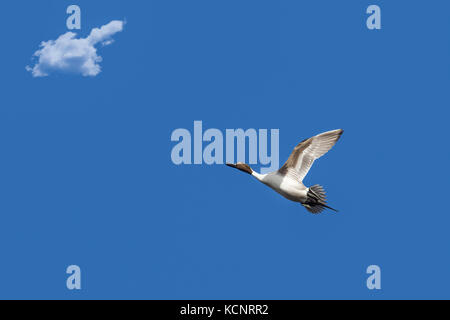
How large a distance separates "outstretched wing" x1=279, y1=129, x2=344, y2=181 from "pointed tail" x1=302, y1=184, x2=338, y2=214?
328mm

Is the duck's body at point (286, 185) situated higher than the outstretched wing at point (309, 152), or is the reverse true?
the outstretched wing at point (309, 152)

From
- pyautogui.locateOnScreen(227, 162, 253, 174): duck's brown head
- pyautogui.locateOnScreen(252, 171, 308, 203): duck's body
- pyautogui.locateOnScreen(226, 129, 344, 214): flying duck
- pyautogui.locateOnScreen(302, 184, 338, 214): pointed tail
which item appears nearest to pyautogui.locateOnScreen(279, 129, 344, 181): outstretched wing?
pyautogui.locateOnScreen(226, 129, 344, 214): flying duck

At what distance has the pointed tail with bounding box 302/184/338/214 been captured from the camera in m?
10.9

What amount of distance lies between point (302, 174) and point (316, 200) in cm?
55

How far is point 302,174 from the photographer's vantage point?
11008 millimetres

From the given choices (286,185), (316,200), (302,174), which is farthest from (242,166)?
(316,200)

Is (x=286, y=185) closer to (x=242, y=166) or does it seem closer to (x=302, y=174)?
(x=302, y=174)

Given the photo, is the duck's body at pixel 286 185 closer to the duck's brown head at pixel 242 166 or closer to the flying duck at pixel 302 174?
the flying duck at pixel 302 174

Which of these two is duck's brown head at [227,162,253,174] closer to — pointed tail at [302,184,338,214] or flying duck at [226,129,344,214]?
flying duck at [226,129,344,214]

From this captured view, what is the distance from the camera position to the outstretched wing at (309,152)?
1092 cm

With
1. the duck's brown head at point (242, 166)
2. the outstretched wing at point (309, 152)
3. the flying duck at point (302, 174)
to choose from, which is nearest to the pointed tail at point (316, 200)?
the flying duck at point (302, 174)

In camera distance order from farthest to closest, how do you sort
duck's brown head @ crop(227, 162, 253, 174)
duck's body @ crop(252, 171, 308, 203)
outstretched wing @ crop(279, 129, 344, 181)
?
1. duck's brown head @ crop(227, 162, 253, 174)
2. outstretched wing @ crop(279, 129, 344, 181)
3. duck's body @ crop(252, 171, 308, 203)
